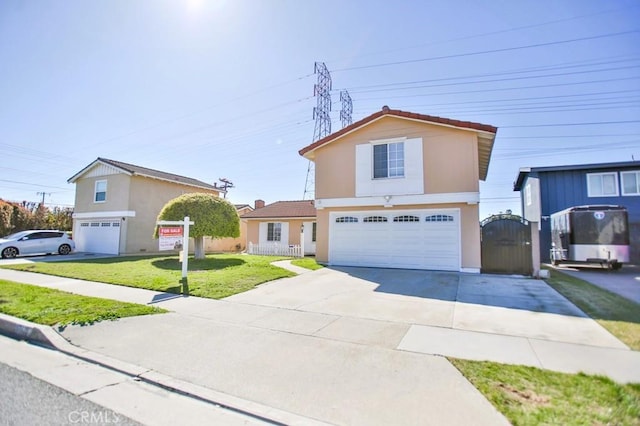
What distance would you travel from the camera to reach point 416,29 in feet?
40.0

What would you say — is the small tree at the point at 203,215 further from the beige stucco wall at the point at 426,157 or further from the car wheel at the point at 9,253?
the car wheel at the point at 9,253

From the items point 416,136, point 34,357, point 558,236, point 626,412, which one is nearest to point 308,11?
point 416,136

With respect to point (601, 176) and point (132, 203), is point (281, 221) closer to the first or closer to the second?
point (132, 203)

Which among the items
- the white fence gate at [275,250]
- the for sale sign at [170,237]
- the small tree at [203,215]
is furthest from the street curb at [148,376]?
the white fence gate at [275,250]

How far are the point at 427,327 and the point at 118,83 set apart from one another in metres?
16.5

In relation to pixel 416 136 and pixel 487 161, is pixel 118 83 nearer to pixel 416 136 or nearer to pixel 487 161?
pixel 416 136

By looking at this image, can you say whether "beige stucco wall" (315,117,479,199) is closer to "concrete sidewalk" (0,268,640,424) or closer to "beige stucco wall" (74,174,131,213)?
"concrete sidewalk" (0,268,640,424)

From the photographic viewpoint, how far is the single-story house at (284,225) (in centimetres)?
2166

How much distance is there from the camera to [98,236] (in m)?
21.5

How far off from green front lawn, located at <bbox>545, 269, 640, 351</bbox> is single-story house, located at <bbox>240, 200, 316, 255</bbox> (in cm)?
1411

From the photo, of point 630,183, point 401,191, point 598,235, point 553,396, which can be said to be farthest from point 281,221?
point 630,183

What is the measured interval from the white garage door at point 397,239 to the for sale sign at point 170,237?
22.5 ft

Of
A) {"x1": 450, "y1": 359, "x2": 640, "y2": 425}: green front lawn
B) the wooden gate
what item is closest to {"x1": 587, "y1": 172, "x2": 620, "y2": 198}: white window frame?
→ the wooden gate

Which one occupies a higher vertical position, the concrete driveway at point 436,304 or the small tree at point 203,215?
the small tree at point 203,215
